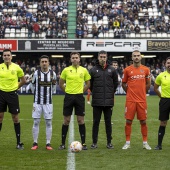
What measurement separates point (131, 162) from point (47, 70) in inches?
112

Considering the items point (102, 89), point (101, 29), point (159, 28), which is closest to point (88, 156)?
point (102, 89)

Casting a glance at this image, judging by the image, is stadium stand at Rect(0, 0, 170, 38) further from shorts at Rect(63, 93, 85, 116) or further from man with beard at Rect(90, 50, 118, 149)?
shorts at Rect(63, 93, 85, 116)

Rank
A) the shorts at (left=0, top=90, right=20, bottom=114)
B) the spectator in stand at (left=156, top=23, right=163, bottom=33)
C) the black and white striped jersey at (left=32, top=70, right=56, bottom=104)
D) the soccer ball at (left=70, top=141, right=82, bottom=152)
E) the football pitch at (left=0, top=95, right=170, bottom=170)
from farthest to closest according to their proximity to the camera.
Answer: the spectator in stand at (left=156, top=23, right=163, bottom=33) → the black and white striped jersey at (left=32, top=70, right=56, bottom=104) → the shorts at (left=0, top=90, right=20, bottom=114) → the soccer ball at (left=70, top=141, right=82, bottom=152) → the football pitch at (left=0, top=95, right=170, bottom=170)

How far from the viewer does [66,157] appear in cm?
888

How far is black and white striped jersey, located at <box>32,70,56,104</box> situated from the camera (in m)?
9.92

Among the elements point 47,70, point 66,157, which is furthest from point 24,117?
point 66,157

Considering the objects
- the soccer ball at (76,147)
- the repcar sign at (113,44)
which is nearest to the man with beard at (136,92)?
the soccer ball at (76,147)

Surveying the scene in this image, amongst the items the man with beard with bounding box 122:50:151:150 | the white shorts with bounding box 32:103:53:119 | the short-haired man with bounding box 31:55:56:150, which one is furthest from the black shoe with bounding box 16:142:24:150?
the man with beard with bounding box 122:50:151:150

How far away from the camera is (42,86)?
9953mm

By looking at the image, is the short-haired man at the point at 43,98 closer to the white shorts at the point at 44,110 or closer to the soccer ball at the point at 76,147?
the white shorts at the point at 44,110

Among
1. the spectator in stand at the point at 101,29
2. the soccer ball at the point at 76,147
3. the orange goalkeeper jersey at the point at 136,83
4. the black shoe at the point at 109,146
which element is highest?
the spectator in stand at the point at 101,29

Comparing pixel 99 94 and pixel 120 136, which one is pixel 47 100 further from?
pixel 120 136

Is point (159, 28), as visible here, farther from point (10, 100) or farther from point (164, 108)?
point (10, 100)

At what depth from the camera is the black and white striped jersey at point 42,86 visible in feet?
32.6
